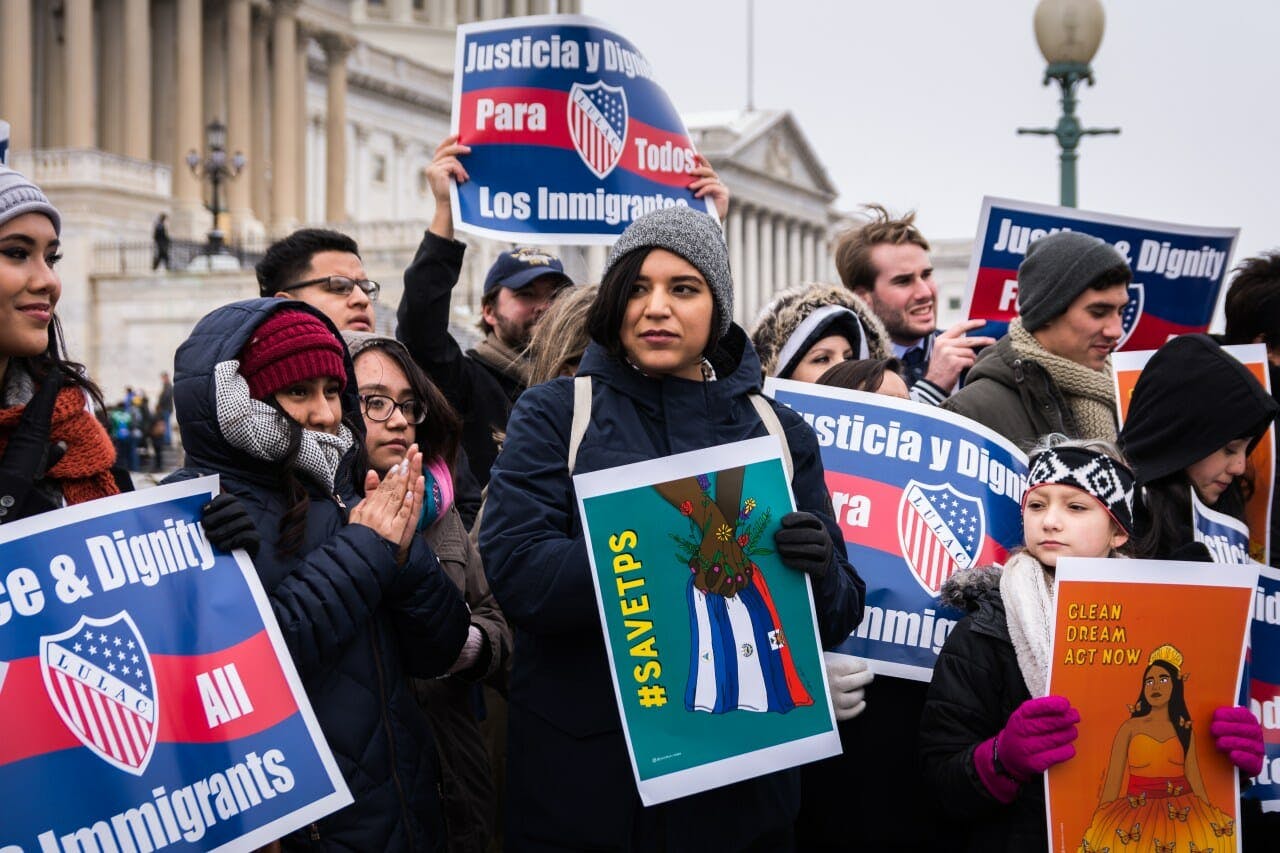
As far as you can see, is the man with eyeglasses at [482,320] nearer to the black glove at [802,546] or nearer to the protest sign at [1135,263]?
the protest sign at [1135,263]

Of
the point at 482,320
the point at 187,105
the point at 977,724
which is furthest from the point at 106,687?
the point at 187,105

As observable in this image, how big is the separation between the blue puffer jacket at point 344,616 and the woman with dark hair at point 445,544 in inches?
19.8

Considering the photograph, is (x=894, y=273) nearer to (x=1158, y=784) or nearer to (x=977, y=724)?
(x=977, y=724)

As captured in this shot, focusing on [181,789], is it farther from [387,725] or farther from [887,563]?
[887,563]

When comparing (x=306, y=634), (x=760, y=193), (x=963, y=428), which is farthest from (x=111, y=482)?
(x=760, y=193)

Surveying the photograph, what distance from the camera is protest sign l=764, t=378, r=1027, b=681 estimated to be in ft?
14.1

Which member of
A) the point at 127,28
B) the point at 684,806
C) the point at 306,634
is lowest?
the point at 684,806

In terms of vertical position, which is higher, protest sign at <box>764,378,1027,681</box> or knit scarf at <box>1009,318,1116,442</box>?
knit scarf at <box>1009,318,1116,442</box>

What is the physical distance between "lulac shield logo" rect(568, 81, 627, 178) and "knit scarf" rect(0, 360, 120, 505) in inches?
92.7

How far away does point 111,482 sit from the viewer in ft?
12.2

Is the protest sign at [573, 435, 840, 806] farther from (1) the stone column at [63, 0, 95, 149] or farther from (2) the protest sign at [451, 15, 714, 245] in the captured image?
(1) the stone column at [63, 0, 95, 149]

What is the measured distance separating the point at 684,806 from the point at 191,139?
130 feet

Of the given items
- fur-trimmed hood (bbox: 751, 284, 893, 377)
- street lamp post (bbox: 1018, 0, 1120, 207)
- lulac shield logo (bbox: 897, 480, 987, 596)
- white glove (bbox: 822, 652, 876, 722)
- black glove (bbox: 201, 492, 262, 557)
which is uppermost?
street lamp post (bbox: 1018, 0, 1120, 207)

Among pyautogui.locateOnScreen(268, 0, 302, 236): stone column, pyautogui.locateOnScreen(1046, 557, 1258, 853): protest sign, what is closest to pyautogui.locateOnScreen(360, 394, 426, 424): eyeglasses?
pyautogui.locateOnScreen(1046, 557, 1258, 853): protest sign
